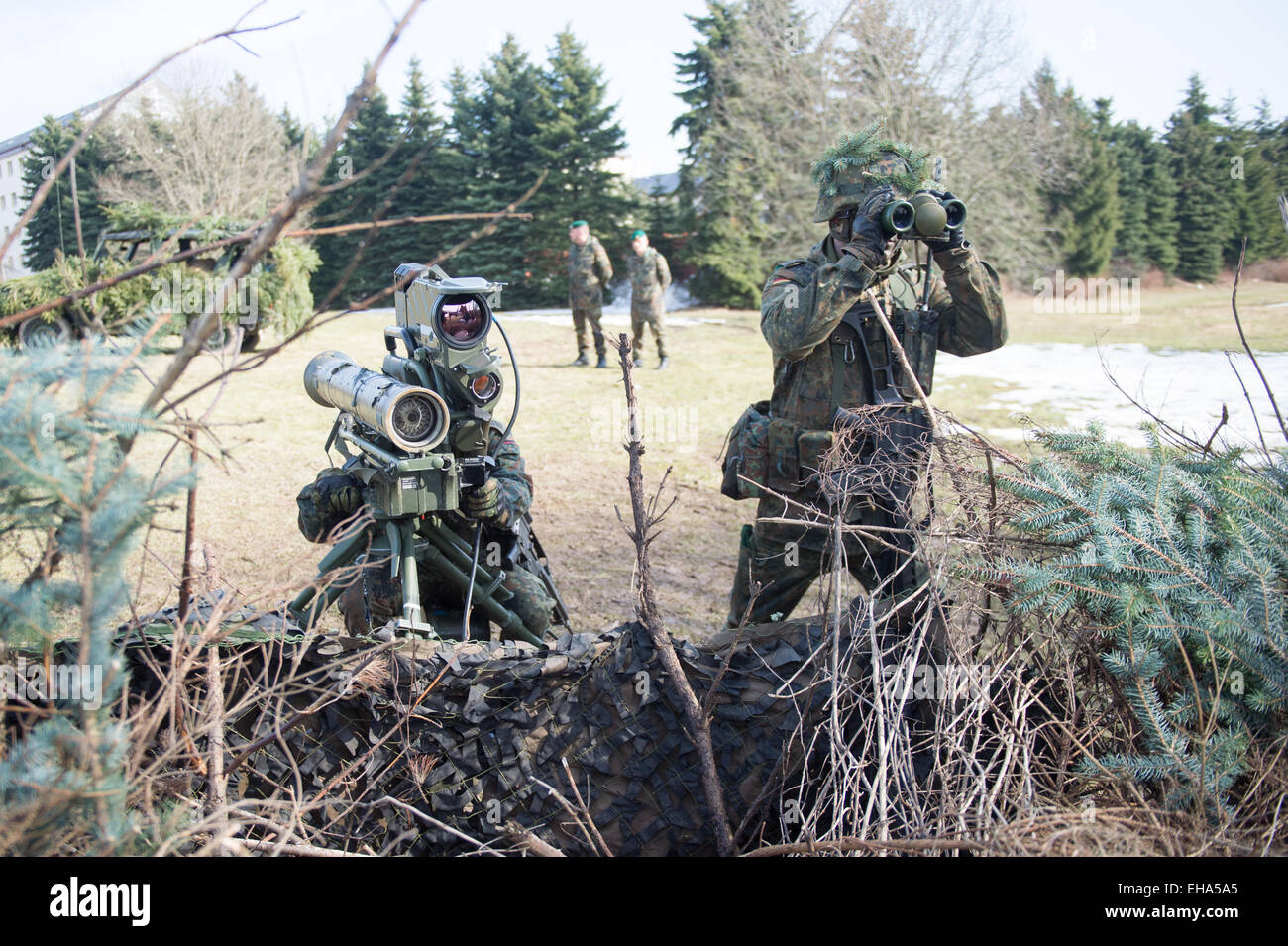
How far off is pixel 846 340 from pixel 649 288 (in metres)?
9.25

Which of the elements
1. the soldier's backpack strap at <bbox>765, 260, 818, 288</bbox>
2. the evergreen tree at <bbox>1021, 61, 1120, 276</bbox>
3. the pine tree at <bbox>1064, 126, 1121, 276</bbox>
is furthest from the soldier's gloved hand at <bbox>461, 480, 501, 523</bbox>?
the pine tree at <bbox>1064, 126, 1121, 276</bbox>

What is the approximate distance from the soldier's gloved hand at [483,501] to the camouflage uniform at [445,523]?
1cm

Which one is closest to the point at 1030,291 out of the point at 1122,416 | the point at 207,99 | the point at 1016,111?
the point at 1016,111

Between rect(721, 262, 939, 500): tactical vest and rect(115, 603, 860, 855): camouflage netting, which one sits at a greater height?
rect(721, 262, 939, 500): tactical vest

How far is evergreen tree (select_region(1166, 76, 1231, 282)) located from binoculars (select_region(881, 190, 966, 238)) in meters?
28.5

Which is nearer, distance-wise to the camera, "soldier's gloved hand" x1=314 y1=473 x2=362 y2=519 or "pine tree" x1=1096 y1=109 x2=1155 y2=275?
"soldier's gloved hand" x1=314 y1=473 x2=362 y2=519

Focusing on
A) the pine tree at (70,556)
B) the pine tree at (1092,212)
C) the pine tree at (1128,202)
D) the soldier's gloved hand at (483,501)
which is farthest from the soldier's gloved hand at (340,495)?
the pine tree at (1128,202)

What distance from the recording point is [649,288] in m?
12.8

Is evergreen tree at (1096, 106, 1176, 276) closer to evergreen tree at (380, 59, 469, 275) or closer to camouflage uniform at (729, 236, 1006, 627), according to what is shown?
evergreen tree at (380, 59, 469, 275)

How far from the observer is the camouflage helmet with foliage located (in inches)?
143

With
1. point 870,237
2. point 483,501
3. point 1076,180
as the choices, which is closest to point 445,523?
point 483,501

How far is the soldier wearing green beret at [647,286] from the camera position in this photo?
12734 millimetres
